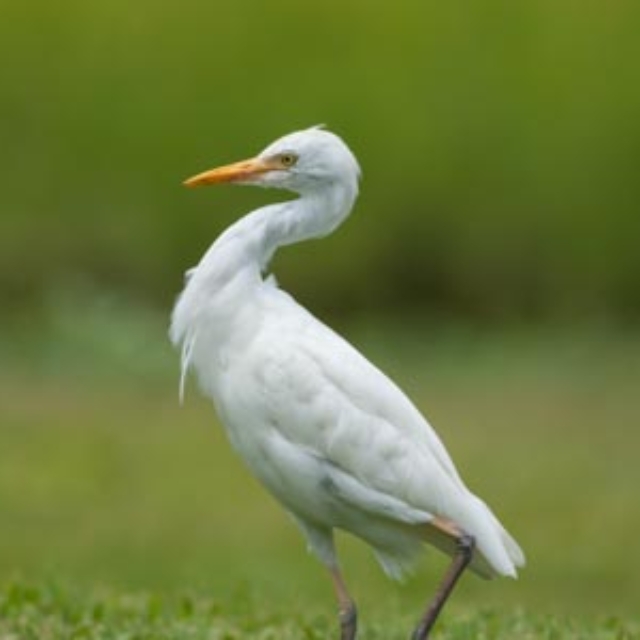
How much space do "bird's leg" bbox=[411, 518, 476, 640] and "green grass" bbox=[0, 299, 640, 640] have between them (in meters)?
0.68

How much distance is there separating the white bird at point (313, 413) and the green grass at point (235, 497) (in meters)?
0.73

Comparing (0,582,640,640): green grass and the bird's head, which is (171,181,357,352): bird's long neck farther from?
(0,582,640,640): green grass

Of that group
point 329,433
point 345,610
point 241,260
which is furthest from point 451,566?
point 241,260

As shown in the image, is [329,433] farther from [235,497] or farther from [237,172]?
[235,497]

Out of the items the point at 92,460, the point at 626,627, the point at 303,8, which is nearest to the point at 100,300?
the point at 303,8

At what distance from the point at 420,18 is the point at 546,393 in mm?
5392

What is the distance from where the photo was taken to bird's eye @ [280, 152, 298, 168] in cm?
618

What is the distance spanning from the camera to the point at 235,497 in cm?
1204

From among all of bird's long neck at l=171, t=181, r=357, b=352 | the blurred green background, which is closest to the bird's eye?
bird's long neck at l=171, t=181, r=357, b=352

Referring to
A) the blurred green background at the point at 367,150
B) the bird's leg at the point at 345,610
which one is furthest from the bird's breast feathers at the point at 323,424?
the blurred green background at the point at 367,150

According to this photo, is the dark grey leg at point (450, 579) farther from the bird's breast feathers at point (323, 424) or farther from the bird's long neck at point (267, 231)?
the bird's long neck at point (267, 231)

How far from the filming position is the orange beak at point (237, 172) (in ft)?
20.0

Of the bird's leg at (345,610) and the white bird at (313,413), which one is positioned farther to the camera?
the bird's leg at (345,610)

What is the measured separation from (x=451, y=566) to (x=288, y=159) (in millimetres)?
1190
